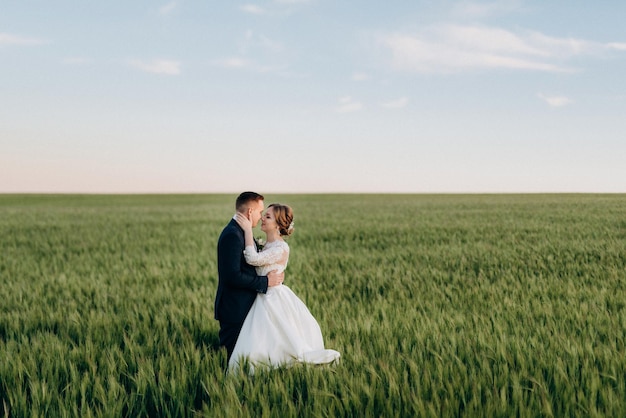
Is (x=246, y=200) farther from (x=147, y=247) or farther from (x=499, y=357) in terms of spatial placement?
(x=147, y=247)

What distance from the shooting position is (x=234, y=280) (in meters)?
4.14

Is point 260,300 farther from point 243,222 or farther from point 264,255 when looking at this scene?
point 243,222

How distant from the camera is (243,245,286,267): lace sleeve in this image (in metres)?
4.16

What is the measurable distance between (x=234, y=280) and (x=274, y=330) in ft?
1.65

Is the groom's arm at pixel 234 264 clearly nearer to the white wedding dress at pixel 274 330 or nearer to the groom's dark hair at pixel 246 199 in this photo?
the white wedding dress at pixel 274 330

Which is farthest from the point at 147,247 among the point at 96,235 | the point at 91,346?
the point at 91,346

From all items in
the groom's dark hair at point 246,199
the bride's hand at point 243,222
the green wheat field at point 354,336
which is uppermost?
the groom's dark hair at point 246,199

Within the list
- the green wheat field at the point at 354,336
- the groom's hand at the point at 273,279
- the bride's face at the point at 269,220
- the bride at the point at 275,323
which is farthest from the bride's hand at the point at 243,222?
the green wheat field at the point at 354,336

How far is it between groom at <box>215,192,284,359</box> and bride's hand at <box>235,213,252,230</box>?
26 millimetres

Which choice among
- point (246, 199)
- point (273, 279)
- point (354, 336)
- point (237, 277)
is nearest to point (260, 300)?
point (273, 279)

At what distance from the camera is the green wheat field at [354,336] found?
11.4ft

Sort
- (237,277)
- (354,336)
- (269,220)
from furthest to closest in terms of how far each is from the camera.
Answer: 1. (354,336)
2. (269,220)
3. (237,277)

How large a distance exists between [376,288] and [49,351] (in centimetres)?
444

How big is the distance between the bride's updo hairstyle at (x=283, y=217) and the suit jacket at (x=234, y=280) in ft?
1.01
